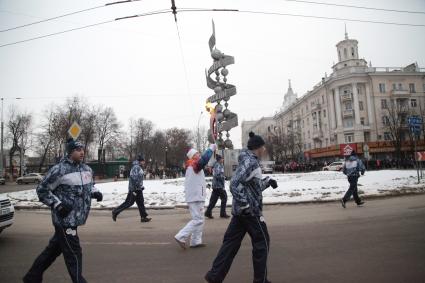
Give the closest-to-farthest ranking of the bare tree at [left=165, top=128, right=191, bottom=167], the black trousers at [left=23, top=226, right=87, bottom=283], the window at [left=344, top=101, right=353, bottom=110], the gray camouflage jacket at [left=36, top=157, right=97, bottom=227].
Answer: the black trousers at [left=23, top=226, right=87, bottom=283], the gray camouflage jacket at [left=36, top=157, right=97, bottom=227], the window at [left=344, top=101, right=353, bottom=110], the bare tree at [left=165, top=128, right=191, bottom=167]

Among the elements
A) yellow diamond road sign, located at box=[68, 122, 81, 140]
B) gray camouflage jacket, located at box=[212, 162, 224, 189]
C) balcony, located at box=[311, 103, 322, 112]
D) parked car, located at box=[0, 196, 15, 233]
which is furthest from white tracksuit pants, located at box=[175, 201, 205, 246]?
balcony, located at box=[311, 103, 322, 112]

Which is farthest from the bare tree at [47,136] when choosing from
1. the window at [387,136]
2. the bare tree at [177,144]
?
the window at [387,136]

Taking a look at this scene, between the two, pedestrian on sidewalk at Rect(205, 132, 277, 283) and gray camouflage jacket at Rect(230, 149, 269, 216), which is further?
gray camouflage jacket at Rect(230, 149, 269, 216)

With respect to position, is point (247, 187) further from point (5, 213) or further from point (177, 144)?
point (177, 144)

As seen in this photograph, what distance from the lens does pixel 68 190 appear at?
4.07 metres

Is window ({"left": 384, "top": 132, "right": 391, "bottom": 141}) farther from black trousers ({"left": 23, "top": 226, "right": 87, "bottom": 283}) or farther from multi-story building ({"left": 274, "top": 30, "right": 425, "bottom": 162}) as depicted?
black trousers ({"left": 23, "top": 226, "right": 87, "bottom": 283})

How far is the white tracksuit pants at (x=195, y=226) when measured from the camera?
6193 mm

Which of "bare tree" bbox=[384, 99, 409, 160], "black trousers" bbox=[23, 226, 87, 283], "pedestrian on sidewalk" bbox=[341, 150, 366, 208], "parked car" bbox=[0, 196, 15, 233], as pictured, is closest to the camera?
"black trousers" bbox=[23, 226, 87, 283]

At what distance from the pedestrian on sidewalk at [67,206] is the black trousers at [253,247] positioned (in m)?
1.57

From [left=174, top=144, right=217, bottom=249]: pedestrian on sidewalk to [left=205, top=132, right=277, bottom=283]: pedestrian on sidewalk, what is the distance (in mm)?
1987

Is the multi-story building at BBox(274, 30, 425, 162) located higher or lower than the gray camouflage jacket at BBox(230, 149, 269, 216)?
higher

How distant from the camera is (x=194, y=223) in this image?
20.6 feet

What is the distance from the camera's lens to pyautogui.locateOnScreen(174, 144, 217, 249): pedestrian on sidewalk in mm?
6188

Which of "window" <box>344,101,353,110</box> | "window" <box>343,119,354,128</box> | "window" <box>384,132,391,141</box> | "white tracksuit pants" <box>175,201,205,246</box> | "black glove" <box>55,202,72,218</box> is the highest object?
"window" <box>344,101,353,110</box>
